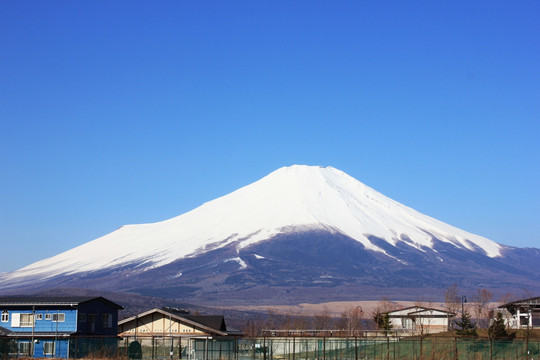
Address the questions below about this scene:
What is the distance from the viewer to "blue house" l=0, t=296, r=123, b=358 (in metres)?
53.7

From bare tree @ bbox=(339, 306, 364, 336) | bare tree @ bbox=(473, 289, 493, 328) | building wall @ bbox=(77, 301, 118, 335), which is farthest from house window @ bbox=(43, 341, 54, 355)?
bare tree @ bbox=(473, 289, 493, 328)

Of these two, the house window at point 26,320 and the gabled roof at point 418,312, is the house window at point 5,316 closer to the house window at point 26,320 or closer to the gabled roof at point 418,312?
the house window at point 26,320

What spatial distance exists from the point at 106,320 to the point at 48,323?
5.08m

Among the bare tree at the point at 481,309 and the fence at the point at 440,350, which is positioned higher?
the bare tree at the point at 481,309

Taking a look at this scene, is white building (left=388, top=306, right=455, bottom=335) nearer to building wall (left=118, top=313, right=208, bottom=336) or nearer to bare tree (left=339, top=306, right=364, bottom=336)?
bare tree (left=339, top=306, right=364, bottom=336)

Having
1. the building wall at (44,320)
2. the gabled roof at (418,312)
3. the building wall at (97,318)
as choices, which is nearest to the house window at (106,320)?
the building wall at (97,318)

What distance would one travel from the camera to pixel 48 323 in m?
55.6

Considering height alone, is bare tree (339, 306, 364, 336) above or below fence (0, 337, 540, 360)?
above

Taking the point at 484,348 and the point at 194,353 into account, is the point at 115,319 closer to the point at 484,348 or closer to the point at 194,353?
the point at 194,353

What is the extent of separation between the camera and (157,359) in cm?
4734

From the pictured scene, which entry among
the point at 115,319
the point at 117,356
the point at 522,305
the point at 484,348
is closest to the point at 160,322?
the point at 115,319

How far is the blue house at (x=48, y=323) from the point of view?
5372cm

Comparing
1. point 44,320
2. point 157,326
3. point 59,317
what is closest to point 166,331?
point 157,326

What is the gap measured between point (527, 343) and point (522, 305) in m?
22.7
